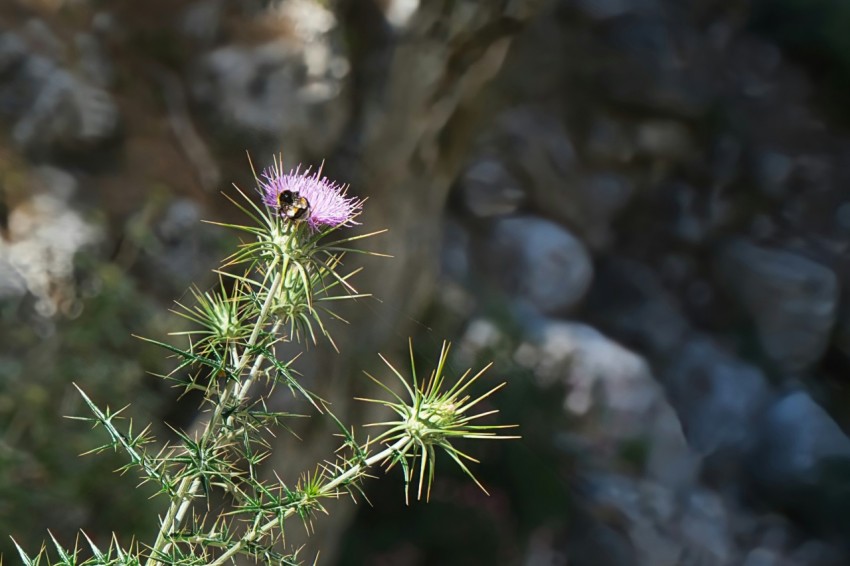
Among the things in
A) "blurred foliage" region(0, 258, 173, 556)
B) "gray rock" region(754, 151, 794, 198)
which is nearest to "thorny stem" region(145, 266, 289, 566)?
"blurred foliage" region(0, 258, 173, 556)

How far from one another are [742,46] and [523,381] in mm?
1908

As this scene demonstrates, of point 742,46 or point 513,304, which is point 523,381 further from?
point 742,46

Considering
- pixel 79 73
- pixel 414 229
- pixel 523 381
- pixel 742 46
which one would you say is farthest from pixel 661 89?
pixel 79 73

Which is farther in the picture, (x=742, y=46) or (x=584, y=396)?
(x=742, y=46)

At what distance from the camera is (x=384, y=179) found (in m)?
2.24

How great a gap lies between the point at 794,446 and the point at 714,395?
32cm

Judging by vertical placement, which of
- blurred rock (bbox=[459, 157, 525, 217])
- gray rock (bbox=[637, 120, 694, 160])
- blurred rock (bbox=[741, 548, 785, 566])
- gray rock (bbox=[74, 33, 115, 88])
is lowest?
blurred rock (bbox=[741, 548, 785, 566])

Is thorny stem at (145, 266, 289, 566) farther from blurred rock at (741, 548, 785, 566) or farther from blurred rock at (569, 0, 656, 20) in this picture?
→ blurred rock at (569, 0, 656, 20)

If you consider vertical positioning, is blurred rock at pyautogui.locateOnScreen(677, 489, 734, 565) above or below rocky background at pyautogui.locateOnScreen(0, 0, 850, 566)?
below

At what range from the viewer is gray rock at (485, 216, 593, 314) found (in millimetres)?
3283

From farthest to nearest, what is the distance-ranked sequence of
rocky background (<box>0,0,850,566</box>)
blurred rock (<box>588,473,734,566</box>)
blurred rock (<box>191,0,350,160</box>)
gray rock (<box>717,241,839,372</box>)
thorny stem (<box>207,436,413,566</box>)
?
gray rock (<box>717,241,839,372</box>)
blurred rock (<box>588,473,734,566</box>)
blurred rock (<box>191,0,350,160</box>)
rocky background (<box>0,0,850,566</box>)
thorny stem (<box>207,436,413,566</box>)

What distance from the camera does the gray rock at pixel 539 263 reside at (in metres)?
3.28

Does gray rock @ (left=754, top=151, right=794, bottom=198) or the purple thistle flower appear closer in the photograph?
the purple thistle flower

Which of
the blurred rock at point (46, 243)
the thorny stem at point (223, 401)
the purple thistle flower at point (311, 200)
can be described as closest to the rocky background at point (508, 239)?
the blurred rock at point (46, 243)
